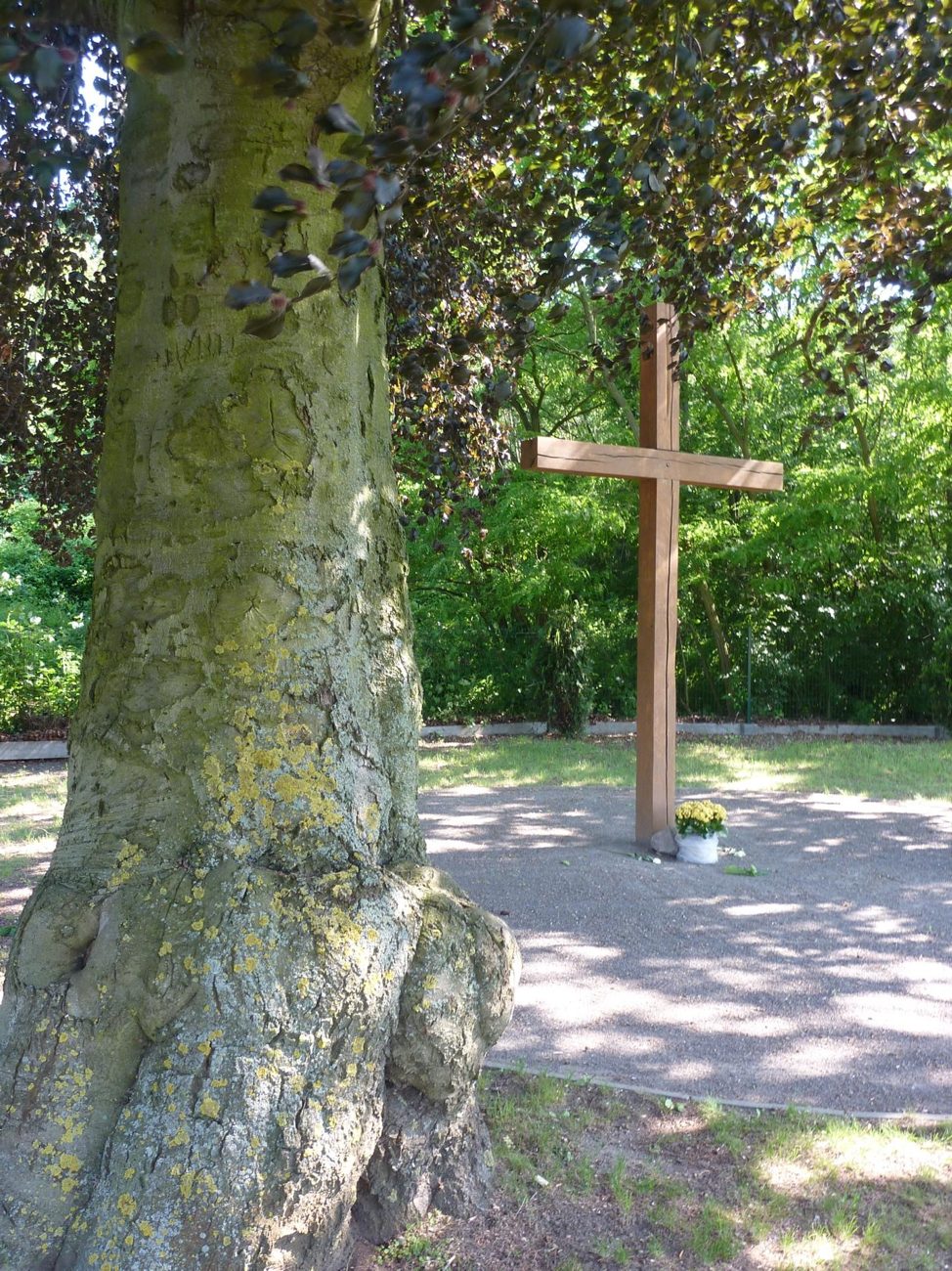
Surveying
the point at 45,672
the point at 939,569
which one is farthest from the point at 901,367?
the point at 45,672

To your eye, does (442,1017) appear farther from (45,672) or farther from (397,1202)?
(45,672)

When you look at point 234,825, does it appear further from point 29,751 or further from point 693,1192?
point 29,751

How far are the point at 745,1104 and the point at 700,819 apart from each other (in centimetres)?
388

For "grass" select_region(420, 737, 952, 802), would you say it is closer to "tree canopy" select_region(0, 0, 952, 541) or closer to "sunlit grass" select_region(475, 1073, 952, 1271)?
"tree canopy" select_region(0, 0, 952, 541)

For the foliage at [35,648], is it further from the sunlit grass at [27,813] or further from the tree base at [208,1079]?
the tree base at [208,1079]

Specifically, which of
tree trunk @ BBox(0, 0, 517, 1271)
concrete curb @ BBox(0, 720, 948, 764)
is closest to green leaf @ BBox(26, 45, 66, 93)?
tree trunk @ BBox(0, 0, 517, 1271)

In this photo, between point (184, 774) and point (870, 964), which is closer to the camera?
point (184, 774)

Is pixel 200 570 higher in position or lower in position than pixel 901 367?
lower

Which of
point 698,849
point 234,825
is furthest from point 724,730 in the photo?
point 234,825

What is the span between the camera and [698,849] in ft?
24.8

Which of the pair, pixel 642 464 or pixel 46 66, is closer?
pixel 46 66

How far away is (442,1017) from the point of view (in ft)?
8.47

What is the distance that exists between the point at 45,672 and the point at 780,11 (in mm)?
14080

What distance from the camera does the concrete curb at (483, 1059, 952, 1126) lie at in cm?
358
